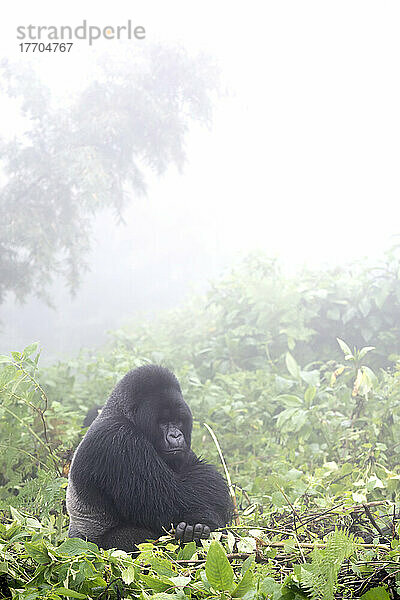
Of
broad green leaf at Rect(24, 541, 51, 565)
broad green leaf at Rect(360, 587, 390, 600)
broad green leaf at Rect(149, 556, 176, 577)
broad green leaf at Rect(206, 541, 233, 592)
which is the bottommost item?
broad green leaf at Rect(360, 587, 390, 600)

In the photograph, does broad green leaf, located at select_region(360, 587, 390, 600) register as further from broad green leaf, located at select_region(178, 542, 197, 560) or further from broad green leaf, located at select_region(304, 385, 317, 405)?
broad green leaf, located at select_region(304, 385, 317, 405)

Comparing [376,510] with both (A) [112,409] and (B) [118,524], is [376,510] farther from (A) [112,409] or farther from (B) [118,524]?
(A) [112,409]

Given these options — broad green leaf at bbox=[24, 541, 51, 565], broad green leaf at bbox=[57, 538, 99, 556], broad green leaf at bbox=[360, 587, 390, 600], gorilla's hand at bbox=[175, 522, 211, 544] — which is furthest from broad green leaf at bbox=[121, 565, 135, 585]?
gorilla's hand at bbox=[175, 522, 211, 544]

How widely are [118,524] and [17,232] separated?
17.9 ft

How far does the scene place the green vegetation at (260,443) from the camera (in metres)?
1.37

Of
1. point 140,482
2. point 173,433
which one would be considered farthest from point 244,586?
point 173,433

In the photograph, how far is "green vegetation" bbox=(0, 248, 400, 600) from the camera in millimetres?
1370

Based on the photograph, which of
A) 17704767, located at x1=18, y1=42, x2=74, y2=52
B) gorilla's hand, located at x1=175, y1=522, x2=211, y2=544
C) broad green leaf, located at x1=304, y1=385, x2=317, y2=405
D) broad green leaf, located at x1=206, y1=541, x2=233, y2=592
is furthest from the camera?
17704767, located at x1=18, y1=42, x2=74, y2=52

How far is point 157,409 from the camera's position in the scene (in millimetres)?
2510

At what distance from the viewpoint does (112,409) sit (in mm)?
2564

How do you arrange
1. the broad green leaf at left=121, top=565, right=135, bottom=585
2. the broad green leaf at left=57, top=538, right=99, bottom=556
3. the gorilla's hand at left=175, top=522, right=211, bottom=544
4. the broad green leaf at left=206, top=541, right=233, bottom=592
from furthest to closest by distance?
the gorilla's hand at left=175, top=522, right=211, bottom=544
the broad green leaf at left=57, top=538, right=99, bottom=556
the broad green leaf at left=121, top=565, right=135, bottom=585
the broad green leaf at left=206, top=541, right=233, bottom=592

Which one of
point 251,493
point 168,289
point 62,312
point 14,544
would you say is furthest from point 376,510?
point 168,289

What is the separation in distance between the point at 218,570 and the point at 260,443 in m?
2.56

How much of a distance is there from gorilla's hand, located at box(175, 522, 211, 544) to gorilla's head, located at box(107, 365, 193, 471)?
0.39 m
